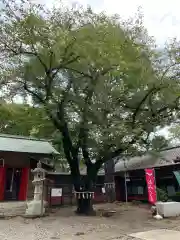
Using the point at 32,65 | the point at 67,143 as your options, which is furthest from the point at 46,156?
the point at 32,65

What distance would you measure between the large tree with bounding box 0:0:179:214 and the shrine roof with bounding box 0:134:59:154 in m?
5.01

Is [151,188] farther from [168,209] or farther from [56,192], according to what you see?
[56,192]

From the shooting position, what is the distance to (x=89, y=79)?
12.8 m

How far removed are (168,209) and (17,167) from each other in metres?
11.5

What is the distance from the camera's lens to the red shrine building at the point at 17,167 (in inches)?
682

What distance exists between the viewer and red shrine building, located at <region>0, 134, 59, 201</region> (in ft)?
56.9

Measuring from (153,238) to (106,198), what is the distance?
15.0m

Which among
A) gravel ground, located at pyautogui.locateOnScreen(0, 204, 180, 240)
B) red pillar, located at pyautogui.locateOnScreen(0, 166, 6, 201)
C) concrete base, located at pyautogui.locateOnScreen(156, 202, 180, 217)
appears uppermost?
red pillar, located at pyautogui.locateOnScreen(0, 166, 6, 201)

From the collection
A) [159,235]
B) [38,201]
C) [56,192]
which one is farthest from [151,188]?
[56,192]

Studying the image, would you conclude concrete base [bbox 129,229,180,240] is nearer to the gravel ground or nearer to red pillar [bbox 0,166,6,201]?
the gravel ground

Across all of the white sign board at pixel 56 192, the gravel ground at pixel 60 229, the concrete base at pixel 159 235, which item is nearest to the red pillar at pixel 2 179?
the white sign board at pixel 56 192

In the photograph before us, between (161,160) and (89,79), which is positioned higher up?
(89,79)

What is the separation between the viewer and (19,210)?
44.0 ft

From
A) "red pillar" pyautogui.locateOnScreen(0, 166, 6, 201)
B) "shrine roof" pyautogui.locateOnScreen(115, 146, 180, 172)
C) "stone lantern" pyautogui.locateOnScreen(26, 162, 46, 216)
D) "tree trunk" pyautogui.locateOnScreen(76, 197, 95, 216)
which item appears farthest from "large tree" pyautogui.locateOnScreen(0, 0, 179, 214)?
"red pillar" pyautogui.locateOnScreen(0, 166, 6, 201)
